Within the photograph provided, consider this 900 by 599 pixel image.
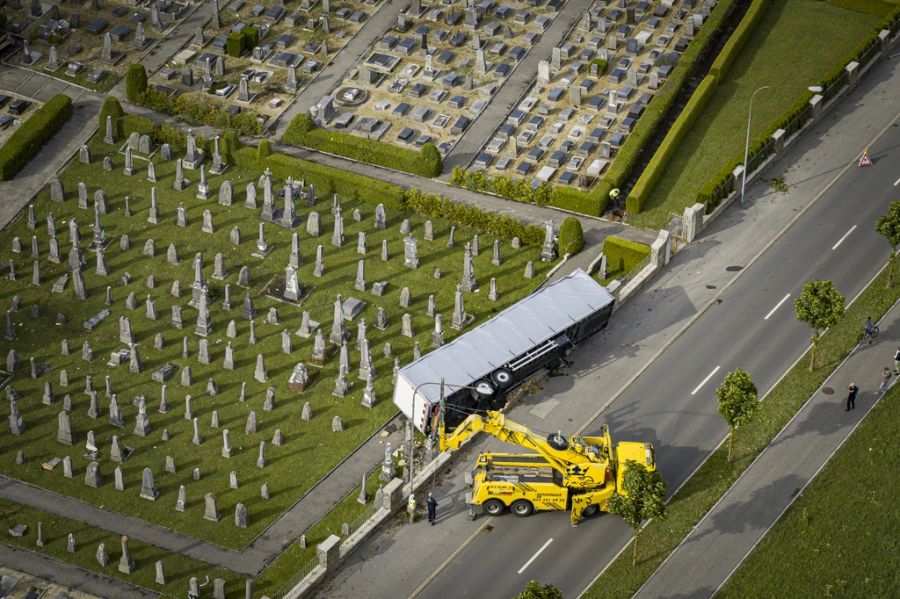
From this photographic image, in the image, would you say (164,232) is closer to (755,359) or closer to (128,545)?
(128,545)

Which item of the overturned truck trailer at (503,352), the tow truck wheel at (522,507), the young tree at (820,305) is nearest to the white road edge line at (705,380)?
the young tree at (820,305)

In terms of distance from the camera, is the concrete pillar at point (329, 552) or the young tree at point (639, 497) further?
the concrete pillar at point (329, 552)

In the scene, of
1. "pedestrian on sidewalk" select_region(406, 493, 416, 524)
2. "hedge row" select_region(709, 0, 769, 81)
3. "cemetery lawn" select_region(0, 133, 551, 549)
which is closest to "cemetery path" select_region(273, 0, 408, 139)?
"cemetery lawn" select_region(0, 133, 551, 549)

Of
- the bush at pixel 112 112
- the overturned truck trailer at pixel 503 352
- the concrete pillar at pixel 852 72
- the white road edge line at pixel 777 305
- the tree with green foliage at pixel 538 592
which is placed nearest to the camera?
the tree with green foliage at pixel 538 592

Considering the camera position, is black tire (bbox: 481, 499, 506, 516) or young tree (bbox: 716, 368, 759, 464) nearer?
black tire (bbox: 481, 499, 506, 516)

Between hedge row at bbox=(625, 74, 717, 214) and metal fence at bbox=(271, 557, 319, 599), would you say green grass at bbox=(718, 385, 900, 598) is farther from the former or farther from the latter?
hedge row at bbox=(625, 74, 717, 214)

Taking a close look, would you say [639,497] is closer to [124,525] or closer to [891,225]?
[891,225]

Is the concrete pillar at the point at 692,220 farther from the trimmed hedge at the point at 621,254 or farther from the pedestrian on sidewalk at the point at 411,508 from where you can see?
the pedestrian on sidewalk at the point at 411,508
